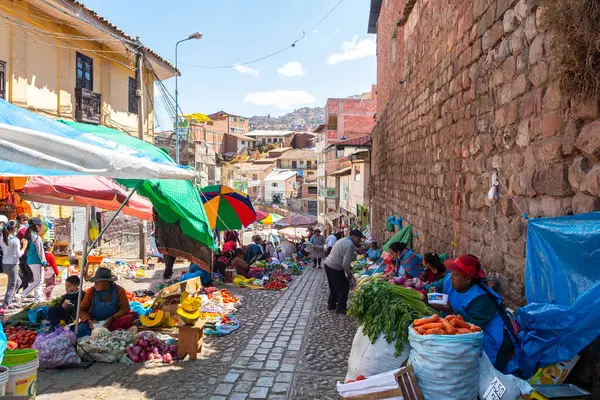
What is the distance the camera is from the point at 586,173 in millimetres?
3176

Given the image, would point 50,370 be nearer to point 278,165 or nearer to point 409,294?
point 409,294

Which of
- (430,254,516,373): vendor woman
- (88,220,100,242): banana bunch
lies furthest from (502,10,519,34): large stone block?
(88,220,100,242): banana bunch

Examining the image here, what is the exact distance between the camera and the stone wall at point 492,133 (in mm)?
3482

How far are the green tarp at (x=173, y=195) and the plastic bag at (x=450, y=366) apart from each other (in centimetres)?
478

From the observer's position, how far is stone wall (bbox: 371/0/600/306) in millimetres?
3482

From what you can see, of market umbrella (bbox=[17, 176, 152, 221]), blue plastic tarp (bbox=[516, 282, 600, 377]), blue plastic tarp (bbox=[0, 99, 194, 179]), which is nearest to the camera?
blue plastic tarp (bbox=[516, 282, 600, 377])

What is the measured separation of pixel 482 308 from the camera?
3.89 metres

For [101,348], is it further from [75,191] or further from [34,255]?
[75,191]

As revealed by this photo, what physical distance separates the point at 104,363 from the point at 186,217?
8.09 ft

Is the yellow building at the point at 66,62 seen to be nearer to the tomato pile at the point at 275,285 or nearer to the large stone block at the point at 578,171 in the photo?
the tomato pile at the point at 275,285

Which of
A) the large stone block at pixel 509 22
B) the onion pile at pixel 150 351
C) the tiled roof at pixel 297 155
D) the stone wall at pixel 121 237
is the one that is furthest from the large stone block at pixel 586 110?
the tiled roof at pixel 297 155

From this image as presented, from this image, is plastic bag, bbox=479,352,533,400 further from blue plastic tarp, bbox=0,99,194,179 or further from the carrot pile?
blue plastic tarp, bbox=0,99,194,179

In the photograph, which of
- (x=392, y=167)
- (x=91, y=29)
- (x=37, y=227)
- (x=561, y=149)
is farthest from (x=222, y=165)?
(x=561, y=149)

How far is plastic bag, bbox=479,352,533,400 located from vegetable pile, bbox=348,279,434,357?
611mm
